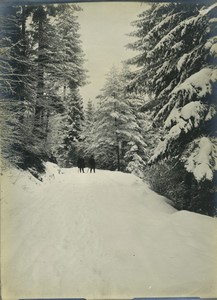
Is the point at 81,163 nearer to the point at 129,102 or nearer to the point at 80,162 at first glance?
the point at 80,162

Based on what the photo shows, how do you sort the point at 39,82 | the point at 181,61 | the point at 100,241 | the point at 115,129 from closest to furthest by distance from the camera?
the point at 100,241, the point at 181,61, the point at 115,129, the point at 39,82

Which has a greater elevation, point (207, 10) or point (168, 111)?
point (207, 10)

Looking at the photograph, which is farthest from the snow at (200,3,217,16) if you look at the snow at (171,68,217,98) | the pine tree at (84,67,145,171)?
the pine tree at (84,67,145,171)

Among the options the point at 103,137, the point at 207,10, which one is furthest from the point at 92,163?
the point at 207,10

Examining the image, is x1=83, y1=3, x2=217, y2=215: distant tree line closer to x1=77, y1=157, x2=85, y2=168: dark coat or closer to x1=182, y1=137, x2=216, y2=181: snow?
x1=182, y1=137, x2=216, y2=181: snow

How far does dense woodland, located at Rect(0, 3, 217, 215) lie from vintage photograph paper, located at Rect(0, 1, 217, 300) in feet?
0.04

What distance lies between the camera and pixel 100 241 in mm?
4926

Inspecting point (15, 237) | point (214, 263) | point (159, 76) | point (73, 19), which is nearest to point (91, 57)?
point (73, 19)

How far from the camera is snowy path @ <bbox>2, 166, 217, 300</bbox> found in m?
4.77

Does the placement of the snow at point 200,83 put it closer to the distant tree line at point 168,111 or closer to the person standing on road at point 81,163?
the distant tree line at point 168,111

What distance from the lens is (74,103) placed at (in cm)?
523

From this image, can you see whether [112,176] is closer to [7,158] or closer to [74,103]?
[74,103]

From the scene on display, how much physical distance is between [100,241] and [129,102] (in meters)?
1.80

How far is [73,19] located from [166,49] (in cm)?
125
